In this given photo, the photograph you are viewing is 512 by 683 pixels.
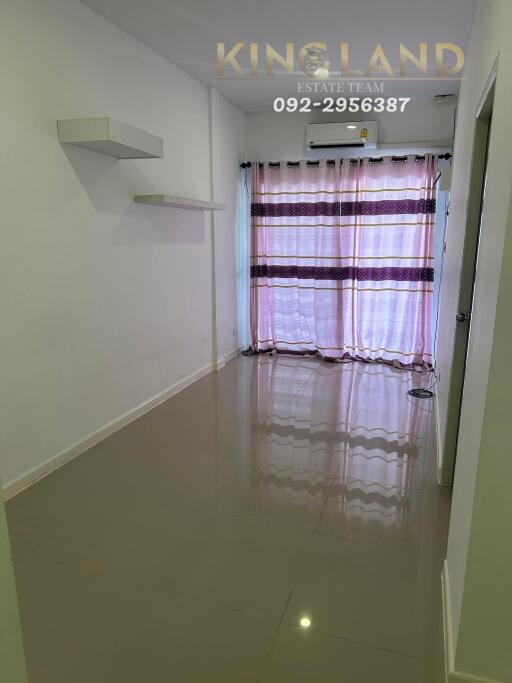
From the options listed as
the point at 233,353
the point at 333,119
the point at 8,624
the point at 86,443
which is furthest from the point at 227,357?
the point at 8,624

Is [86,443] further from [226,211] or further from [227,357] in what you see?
[226,211]

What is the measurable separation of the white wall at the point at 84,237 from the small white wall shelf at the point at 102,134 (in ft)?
0.28

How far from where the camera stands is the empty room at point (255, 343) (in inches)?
68.5

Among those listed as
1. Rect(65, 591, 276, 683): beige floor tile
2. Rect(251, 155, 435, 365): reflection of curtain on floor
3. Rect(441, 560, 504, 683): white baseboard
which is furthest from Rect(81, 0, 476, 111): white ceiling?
Rect(65, 591, 276, 683): beige floor tile

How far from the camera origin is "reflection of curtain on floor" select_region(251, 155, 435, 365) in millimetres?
5367

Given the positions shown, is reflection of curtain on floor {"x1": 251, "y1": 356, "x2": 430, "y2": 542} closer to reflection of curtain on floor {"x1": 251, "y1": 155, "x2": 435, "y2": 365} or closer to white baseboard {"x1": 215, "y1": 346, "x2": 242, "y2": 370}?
white baseboard {"x1": 215, "y1": 346, "x2": 242, "y2": 370}

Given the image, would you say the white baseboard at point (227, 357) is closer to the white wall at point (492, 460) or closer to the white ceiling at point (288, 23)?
the white ceiling at point (288, 23)

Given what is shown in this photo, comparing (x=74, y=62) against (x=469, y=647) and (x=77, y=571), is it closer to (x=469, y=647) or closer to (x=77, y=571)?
(x=77, y=571)

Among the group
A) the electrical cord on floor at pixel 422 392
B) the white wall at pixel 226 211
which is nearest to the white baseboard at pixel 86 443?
the white wall at pixel 226 211

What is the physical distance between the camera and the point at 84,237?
3311mm

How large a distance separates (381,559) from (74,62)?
10.9 feet

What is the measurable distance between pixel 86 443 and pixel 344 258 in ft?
11.5

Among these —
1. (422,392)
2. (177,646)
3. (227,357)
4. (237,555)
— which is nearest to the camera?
(177,646)

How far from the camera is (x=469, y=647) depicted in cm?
155
